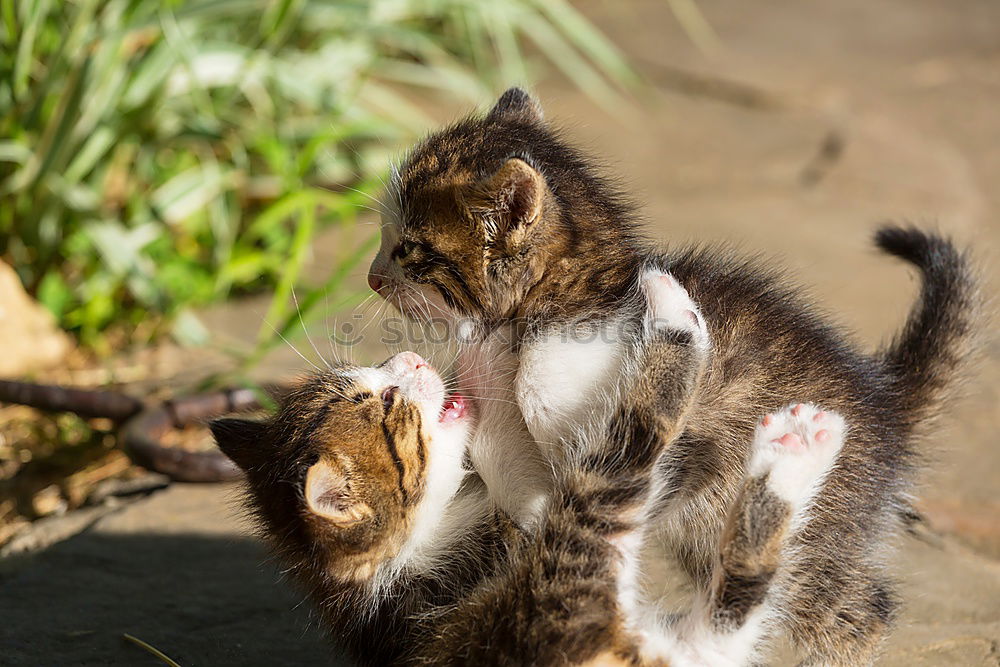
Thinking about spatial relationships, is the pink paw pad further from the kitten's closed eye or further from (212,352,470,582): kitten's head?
the kitten's closed eye

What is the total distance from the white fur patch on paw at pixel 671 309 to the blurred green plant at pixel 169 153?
68.6 inches

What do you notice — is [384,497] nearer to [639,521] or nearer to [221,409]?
[639,521]

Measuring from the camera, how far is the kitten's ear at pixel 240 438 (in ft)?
8.81

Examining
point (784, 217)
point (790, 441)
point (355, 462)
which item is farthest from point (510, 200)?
point (784, 217)

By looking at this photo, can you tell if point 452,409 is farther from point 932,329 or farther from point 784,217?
point 784,217

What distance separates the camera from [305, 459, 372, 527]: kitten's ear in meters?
2.41

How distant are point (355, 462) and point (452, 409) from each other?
0.29 m

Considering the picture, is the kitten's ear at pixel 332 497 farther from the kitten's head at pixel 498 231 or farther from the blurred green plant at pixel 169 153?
the blurred green plant at pixel 169 153

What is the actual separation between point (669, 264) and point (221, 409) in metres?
1.94

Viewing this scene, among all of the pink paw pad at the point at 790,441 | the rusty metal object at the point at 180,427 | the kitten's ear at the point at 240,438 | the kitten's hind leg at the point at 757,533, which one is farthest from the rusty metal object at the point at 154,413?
the pink paw pad at the point at 790,441

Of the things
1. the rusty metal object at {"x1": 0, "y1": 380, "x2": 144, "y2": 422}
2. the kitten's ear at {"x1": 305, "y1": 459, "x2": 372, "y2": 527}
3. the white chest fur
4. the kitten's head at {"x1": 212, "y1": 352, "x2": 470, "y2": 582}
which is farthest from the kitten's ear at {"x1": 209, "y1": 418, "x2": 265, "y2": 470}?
the rusty metal object at {"x1": 0, "y1": 380, "x2": 144, "y2": 422}

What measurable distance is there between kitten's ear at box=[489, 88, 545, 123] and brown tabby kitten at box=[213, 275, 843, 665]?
76 centimetres

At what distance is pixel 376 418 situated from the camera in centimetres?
260

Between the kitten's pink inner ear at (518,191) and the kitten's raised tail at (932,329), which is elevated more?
the kitten's pink inner ear at (518,191)
